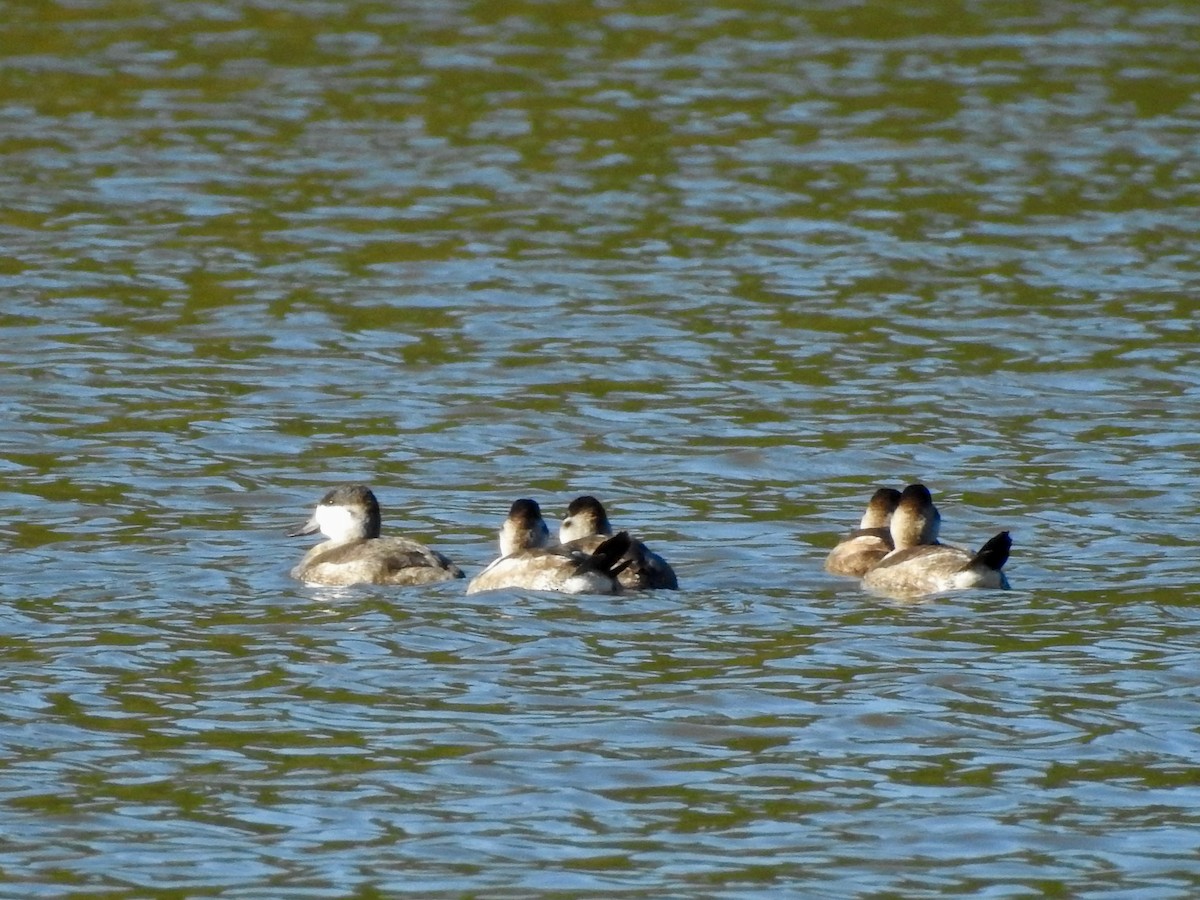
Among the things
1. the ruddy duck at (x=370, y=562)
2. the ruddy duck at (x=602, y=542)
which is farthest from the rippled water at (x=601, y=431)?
the ruddy duck at (x=370, y=562)

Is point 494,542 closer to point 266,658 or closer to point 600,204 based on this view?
point 266,658

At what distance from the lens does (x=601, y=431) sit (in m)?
15.0

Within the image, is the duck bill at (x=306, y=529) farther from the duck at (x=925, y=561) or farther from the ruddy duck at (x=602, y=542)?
the duck at (x=925, y=561)

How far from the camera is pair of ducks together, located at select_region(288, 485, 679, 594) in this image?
448 inches

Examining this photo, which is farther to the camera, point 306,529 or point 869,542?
point 306,529

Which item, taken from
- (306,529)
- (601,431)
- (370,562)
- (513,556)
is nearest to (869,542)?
(513,556)

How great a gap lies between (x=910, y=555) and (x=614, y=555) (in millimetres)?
1520

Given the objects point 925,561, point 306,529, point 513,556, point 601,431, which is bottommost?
point 925,561

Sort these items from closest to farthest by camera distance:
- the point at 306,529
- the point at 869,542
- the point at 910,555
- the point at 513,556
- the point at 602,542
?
the point at 602,542 → the point at 513,556 → the point at 910,555 → the point at 869,542 → the point at 306,529

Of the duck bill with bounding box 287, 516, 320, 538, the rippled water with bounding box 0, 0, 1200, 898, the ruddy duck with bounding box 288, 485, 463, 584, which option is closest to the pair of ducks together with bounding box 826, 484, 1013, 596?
the rippled water with bounding box 0, 0, 1200, 898

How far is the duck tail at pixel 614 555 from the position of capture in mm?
10984

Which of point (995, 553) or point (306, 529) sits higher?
point (306, 529)

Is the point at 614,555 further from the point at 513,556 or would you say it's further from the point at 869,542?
the point at 869,542

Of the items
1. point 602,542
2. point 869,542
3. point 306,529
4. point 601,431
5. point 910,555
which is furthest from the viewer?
point 601,431
